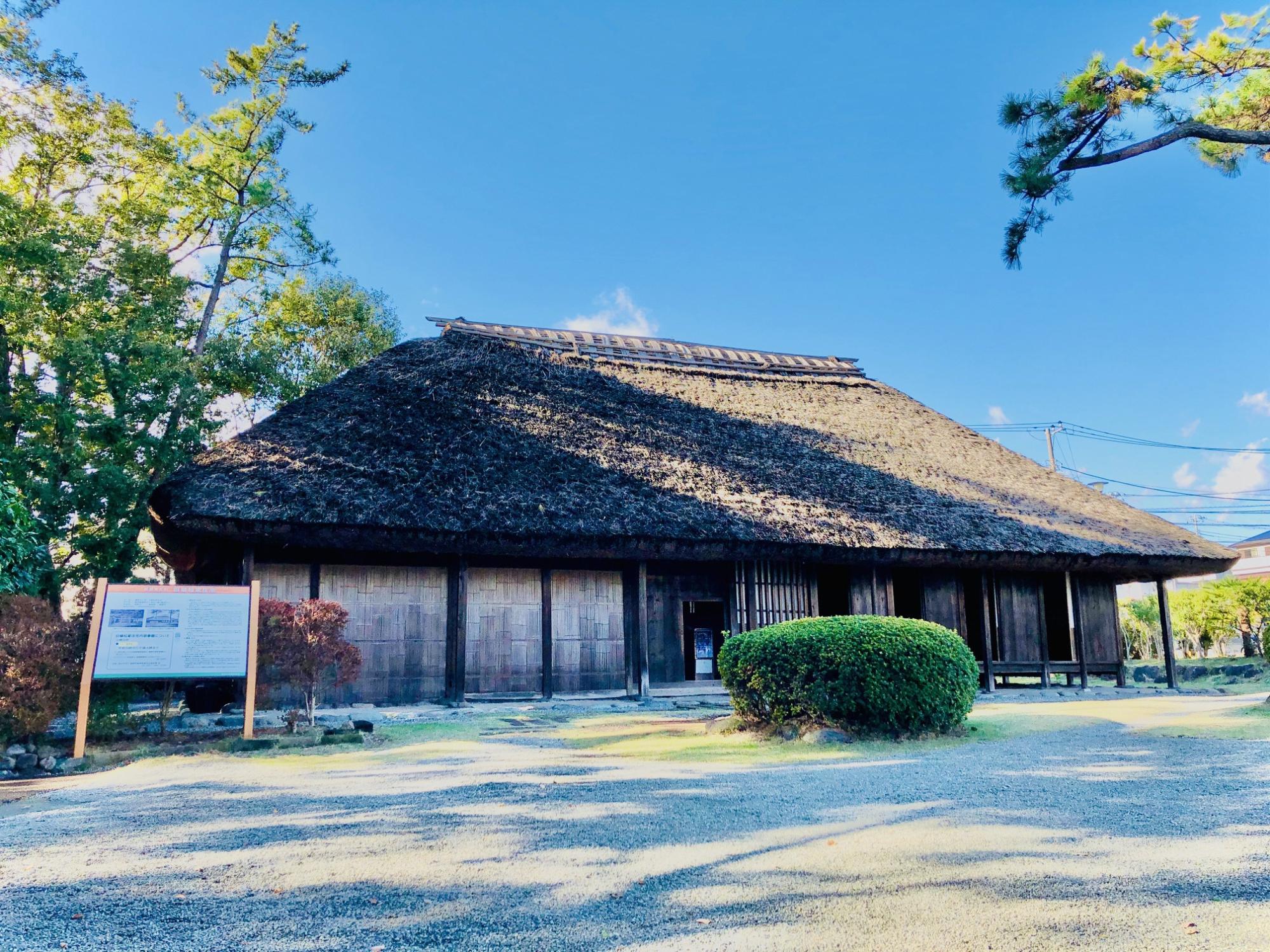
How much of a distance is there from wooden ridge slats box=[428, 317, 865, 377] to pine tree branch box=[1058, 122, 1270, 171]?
9039mm

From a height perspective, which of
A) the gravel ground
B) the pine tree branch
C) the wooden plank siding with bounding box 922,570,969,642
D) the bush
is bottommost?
the gravel ground

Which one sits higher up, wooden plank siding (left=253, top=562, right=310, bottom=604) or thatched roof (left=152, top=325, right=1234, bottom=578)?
thatched roof (left=152, top=325, right=1234, bottom=578)

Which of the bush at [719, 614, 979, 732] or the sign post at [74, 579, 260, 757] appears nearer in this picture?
the sign post at [74, 579, 260, 757]

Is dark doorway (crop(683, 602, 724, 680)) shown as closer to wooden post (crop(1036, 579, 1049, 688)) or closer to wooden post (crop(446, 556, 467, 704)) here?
wooden post (crop(446, 556, 467, 704))


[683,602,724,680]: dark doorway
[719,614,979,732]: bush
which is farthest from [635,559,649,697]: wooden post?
[719,614,979,732]: bush

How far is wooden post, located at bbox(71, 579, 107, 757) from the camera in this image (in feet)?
22.1

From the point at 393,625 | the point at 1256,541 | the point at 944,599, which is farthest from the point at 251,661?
the point at 1256,541

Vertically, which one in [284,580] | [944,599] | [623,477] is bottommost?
[944,599]

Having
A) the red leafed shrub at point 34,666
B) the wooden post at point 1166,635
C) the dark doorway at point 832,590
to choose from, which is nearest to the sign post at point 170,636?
the red leafed shrub at point 34,666

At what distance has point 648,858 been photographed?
12.5ft

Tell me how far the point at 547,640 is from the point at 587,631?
67 cm

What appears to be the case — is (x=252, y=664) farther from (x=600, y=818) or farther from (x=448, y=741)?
(x=600, y=818)

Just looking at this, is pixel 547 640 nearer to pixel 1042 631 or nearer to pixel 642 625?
pixel 642 625

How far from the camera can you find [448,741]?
755cm
